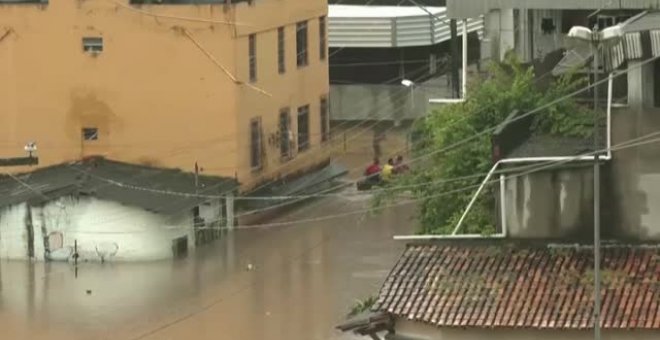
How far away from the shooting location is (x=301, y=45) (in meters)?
37.6

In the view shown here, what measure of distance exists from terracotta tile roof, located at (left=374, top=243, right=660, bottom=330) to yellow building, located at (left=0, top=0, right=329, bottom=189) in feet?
47.9

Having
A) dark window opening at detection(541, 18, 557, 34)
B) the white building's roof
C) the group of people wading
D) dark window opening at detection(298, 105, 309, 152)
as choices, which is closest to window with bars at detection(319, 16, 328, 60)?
dark window opening at detection(298, 105, 309, 152)

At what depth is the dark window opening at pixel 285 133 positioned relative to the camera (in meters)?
36.0

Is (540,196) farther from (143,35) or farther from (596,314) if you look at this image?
(143,35)

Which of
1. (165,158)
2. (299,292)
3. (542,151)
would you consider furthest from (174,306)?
(542,151)

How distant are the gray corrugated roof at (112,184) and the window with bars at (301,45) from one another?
4.66m

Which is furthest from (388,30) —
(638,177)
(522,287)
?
(522,287)

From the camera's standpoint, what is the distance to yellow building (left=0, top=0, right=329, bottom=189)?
3331 cm

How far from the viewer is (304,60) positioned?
1485 inches

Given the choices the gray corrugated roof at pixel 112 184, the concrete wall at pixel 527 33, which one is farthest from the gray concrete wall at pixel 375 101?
the concrete wall at pixel 527 33

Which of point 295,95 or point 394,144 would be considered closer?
point 295,95

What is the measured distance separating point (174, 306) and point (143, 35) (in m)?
7.53

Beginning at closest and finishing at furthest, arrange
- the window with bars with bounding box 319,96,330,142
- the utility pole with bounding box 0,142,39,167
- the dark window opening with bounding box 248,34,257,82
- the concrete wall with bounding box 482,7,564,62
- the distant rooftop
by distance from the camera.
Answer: the concrete wall with bounding box 482,7,564,62, the utility pole with bounding box 0,142,39,167, the dark window opening with bounding box 248,34,257,82, the window with bars with bounding box 319,96,330,142, the distant rooftop

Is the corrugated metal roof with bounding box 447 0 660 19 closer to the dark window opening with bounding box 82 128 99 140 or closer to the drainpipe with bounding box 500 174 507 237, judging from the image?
the drainpipe with bounding box 500 174 507 237
